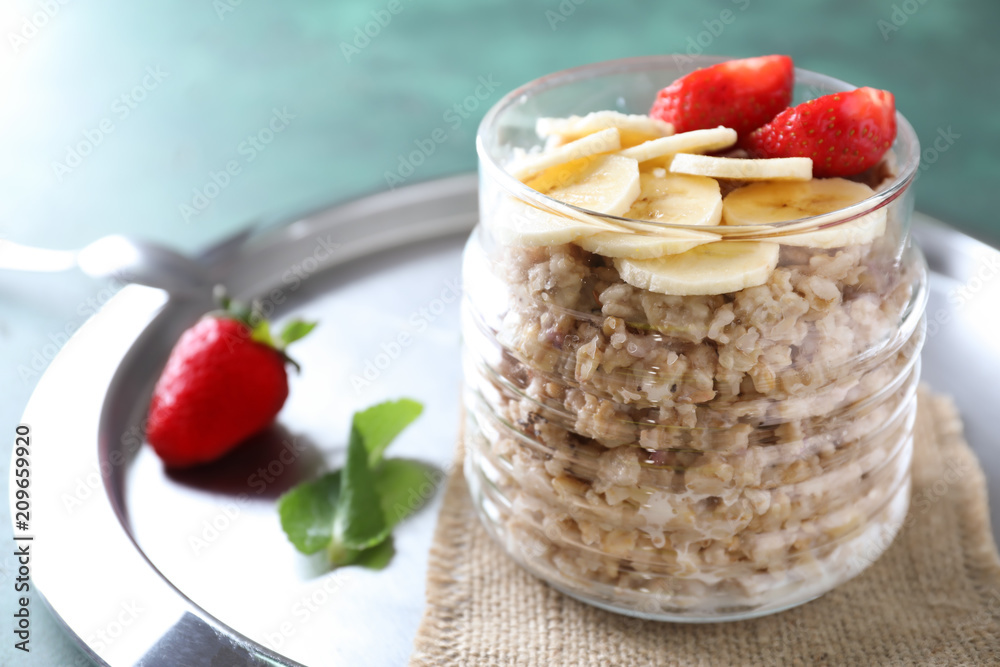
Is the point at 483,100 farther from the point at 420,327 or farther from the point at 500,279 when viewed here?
the point at 500,279

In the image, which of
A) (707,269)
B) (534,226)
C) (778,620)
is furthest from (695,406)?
(778,620)

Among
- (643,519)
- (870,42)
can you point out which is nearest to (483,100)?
(870,42)

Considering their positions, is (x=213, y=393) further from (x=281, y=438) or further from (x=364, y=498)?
(x=364, y=498)

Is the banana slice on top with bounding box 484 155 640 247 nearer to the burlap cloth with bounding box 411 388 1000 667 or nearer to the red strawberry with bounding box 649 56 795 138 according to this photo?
the red strawberry with bounding box 649 56 795 138

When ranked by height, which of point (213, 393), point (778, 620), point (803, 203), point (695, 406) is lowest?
point (778, 620)

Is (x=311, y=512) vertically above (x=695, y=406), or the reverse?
(x=695, y=406)

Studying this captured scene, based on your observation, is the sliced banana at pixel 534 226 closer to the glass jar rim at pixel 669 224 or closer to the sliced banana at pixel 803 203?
the glass jar rim at pixel 669 224
